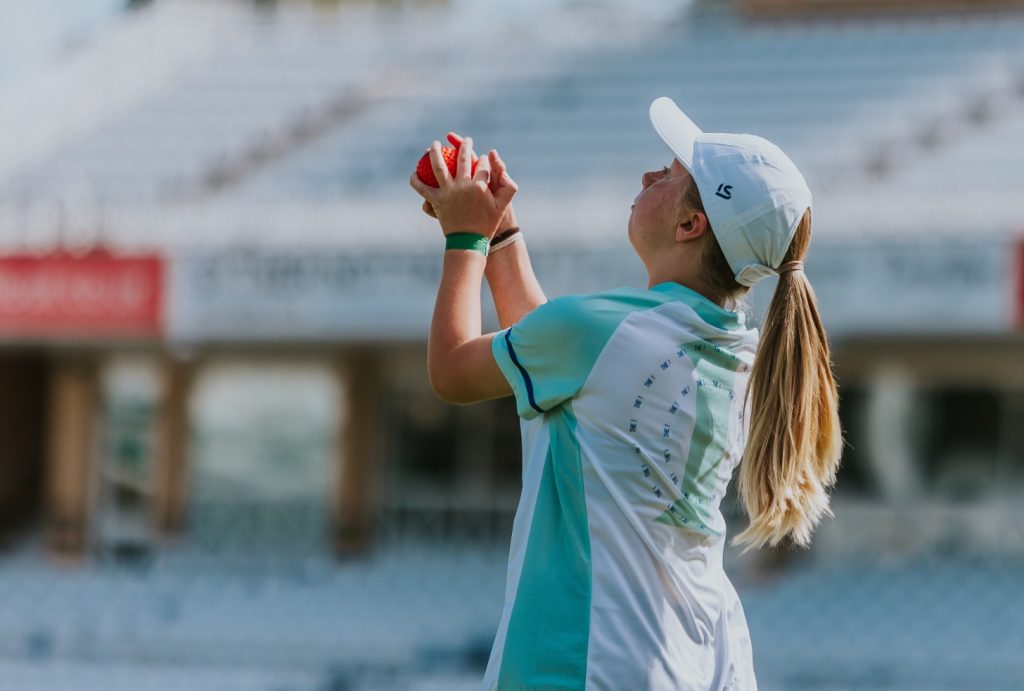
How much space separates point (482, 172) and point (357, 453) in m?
13.4

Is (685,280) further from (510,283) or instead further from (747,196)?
(510,283)

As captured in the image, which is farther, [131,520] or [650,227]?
[131,520]

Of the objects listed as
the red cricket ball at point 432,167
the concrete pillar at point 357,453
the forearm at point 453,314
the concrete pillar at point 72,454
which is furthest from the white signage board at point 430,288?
the forearm at point 453,314

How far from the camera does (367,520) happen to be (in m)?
15.6

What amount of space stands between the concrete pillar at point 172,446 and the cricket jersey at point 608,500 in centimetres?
1437

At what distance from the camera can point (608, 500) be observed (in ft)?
7.13

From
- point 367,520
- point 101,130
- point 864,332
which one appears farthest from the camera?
point 101,130

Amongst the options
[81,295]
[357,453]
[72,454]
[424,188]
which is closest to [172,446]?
[72,454]

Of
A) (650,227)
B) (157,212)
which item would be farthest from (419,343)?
(650,227)

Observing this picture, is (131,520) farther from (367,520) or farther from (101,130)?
(101,130)

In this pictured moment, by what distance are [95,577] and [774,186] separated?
14.3m

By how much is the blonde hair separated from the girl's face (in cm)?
3

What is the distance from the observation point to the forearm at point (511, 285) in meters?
2.54

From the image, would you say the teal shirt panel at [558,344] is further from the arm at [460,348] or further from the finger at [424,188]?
the finger at [424,188]
